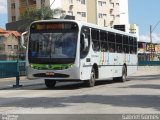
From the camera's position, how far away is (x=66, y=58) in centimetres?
2284

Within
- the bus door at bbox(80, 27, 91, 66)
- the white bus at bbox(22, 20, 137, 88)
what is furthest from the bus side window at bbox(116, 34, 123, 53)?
the bus door at bbox(80, 27, 91, 66)

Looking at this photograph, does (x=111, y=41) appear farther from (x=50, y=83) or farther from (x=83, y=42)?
(x=83, y=42)

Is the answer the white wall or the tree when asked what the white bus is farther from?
the white wall

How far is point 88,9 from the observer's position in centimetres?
11375

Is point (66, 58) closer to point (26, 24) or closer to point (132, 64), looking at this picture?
point (132, 64)

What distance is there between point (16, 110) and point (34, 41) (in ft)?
32.0

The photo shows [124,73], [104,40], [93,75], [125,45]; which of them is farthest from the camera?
[125,45]

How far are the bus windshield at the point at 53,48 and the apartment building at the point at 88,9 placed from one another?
7069cm

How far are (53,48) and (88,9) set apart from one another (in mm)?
91366

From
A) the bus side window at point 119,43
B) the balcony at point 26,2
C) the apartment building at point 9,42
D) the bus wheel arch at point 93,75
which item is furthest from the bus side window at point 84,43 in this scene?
the balcony at point 26,2

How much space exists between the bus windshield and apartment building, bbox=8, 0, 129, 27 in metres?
70.7

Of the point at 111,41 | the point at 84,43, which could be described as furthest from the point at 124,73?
the point at 84,43

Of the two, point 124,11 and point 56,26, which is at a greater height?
point 124,11

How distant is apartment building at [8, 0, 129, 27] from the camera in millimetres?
100875
